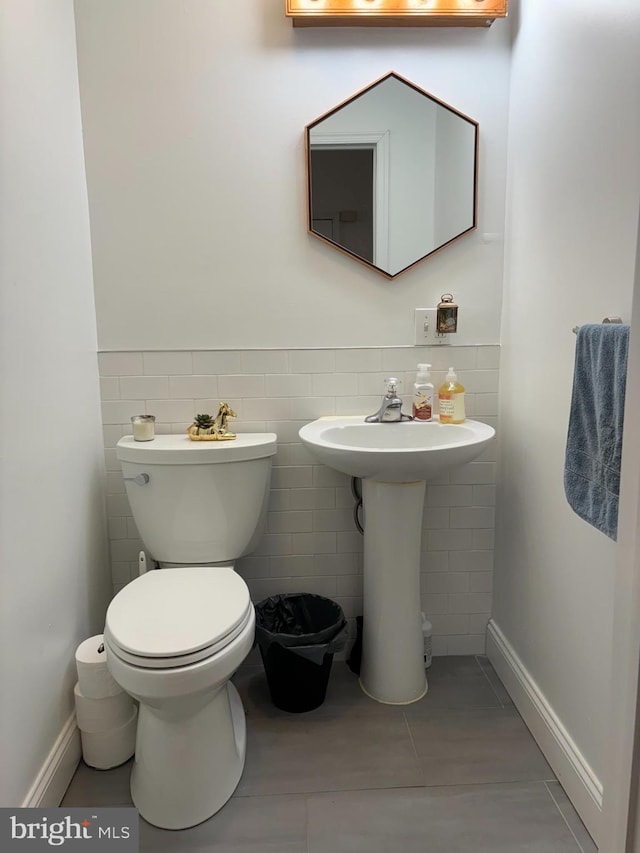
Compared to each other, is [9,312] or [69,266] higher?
[69,266]

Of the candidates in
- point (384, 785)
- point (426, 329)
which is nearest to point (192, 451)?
point (426, 329)

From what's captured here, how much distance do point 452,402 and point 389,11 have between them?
1.11 meters

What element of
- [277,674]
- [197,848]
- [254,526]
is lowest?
[197,848]

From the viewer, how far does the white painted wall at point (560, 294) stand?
120cm

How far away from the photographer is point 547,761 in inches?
60.8

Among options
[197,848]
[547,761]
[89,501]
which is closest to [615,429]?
[547,761]

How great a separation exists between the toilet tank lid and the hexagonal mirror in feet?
2.16

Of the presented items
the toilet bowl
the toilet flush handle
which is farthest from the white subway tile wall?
the toilet bowl

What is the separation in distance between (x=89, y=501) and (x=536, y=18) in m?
1.80

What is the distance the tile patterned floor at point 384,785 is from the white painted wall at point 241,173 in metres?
1.12

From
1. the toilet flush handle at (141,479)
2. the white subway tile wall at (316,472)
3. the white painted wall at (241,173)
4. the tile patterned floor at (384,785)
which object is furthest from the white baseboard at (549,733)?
the toilet flush handle at (141,479)

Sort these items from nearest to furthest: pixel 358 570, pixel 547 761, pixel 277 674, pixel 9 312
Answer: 1. pixel 9 312
2. pixel 547 761
3. pixel 277 674
4. pixel 358 570

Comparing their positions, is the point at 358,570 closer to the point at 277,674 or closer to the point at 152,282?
the point at 277,674

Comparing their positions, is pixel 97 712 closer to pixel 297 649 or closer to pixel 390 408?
pixel 297 649
